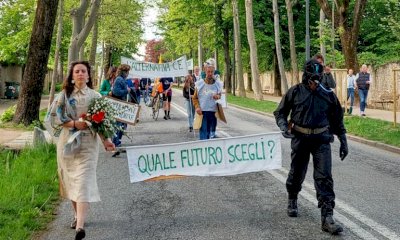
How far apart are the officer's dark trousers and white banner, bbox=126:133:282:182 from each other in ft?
2.34

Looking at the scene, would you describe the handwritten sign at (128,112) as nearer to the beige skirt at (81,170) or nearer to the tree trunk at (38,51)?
the tree trunk at (38,51)

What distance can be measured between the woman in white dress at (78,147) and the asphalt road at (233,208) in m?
0.47

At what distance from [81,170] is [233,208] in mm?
2122

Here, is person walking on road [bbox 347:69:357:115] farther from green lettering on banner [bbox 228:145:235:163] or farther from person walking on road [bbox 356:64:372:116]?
green lettering on banner [bbox 228:145:235:163]

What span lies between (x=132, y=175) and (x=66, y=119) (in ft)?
3.82

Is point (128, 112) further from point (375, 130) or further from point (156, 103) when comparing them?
point (156, 103)

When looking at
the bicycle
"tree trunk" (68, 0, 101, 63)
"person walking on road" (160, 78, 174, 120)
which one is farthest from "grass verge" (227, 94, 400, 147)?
"tree trunk" (68, 0, 101, 63)

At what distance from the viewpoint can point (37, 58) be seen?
651 inches

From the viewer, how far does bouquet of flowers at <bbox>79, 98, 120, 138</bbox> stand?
5.95 metres

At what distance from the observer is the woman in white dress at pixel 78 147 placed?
233 inches

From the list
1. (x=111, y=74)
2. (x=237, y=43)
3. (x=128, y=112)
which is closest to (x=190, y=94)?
(x=111, y=74)

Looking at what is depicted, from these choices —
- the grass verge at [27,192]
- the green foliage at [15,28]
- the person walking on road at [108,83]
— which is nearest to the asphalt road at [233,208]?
the grass verge at [27,192]

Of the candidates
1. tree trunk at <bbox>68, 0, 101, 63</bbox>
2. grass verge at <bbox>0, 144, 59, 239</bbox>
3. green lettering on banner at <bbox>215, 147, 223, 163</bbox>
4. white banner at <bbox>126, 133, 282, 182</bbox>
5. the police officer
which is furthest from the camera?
tree trunk at <bbox>68, 0, 101, 63</bbox>

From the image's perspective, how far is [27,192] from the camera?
7.80m
